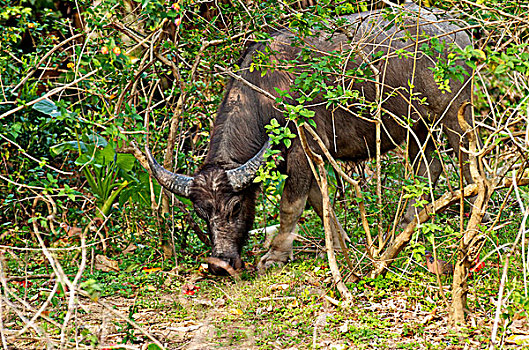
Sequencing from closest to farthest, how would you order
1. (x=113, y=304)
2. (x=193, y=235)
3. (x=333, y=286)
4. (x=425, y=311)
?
1. (x=425, y=311)
2. (x=333, y=286)
3. (x=113, y=304)
4. (x=193, y=235)

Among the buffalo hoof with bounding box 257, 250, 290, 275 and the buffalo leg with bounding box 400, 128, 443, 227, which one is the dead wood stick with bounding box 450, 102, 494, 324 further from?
the buffalo leg with bounding box 400, 128, 443, 227

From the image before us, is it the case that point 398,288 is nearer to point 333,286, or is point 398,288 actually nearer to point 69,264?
point 333,286

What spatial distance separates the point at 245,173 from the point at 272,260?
95 cm

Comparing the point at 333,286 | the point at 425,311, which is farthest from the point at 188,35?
the point at 425,311

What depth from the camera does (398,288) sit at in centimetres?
451

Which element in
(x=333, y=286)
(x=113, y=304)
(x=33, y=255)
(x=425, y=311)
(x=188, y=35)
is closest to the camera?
(x=425, y=311)

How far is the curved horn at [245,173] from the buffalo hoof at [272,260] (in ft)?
2.61

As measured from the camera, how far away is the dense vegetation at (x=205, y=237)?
140 inches

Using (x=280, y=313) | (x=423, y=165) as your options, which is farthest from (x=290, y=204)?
(x=423, y=165)

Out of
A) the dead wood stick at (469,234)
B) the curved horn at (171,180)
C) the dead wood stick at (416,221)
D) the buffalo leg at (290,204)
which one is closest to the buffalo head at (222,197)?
the curved horn at (171,180)

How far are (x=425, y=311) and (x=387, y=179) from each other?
290cm

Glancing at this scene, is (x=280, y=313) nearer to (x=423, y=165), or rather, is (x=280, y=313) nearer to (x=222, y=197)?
(x=222, y=197)

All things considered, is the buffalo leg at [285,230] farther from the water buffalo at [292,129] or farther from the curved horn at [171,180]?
the curved horn at [171,180]

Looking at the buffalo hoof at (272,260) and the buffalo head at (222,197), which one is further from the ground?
the buffalo head at (222,197)
